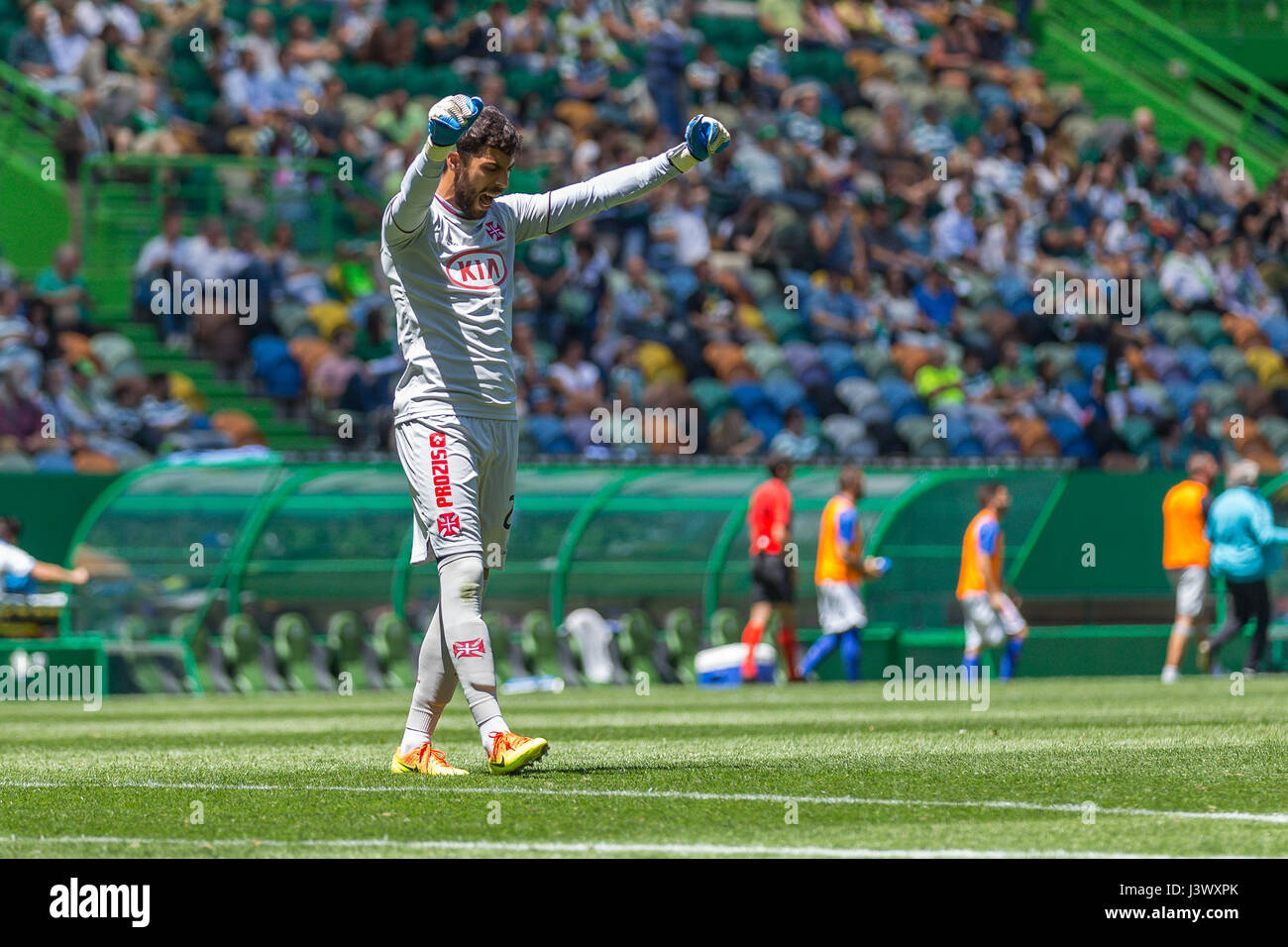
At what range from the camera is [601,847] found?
5.56 metres

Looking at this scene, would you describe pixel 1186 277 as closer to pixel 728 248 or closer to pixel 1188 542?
pixel 728 248

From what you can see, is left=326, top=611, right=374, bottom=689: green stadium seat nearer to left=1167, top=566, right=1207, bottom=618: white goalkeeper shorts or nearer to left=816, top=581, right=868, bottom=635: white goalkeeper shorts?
left=816, top=581, right=868, bottom=635: white goalkeeper shorts

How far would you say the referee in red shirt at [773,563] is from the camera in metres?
18.8

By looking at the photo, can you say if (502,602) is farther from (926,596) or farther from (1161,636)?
(1161,636)

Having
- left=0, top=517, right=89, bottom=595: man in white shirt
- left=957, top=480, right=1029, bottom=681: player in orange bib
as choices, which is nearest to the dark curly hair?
left=0, top=517, right=89, bottom=595: man in white shirt

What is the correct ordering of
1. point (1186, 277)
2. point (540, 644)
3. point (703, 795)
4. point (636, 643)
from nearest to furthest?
point (703, 795), point (540, 644), point (636, 643), point (1186, 277)

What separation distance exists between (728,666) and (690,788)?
12.3 meters

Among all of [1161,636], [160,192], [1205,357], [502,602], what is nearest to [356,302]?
[160,192]

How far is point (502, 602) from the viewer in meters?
19.9

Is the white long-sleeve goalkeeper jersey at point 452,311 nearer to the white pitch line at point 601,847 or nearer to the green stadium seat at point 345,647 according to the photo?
the white pitch line at point 601,847

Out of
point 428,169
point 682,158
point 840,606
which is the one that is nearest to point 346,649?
point 840,606

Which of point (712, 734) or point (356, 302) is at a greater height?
point (356, 302)

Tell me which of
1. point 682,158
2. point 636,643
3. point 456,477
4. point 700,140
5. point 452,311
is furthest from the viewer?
point 636,643
